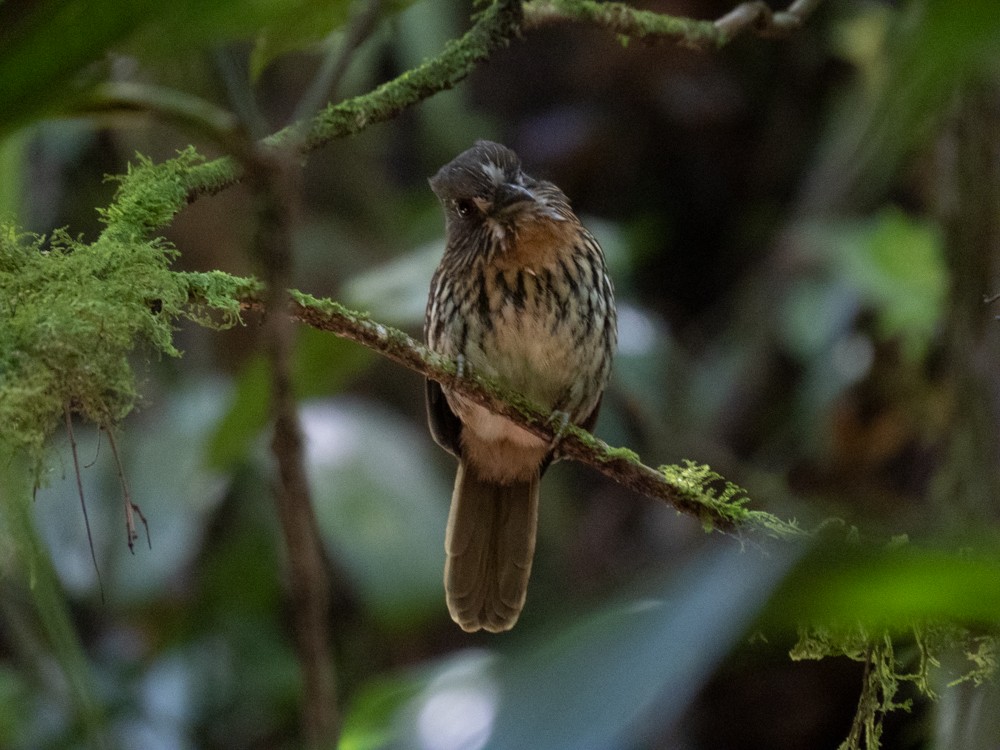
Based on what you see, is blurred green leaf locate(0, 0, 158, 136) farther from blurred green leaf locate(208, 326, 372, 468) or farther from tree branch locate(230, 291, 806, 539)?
blurred green leaf locate(208, 326, 372, 468)

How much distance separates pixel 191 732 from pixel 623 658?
9.72 feet

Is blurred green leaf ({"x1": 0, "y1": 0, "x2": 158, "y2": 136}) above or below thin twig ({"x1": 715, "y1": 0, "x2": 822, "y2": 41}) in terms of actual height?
below

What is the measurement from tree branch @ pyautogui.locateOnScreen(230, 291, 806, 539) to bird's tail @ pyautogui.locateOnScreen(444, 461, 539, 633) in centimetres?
57

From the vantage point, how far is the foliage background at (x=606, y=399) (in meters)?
1.52

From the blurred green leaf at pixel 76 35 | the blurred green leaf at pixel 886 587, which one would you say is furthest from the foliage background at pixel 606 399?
the blurred green leaf at pixel 886 587

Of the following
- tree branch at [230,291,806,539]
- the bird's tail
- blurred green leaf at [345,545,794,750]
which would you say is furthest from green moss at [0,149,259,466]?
the bird's tail

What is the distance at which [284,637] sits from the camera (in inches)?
149

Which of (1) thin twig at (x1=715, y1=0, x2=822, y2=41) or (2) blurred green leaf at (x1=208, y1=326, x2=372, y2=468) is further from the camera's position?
(2) blurred green leaf at (x1=208, y1=326, x2=372, y2=468)

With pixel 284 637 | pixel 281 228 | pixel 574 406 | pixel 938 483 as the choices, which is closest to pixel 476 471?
pixel 574 406

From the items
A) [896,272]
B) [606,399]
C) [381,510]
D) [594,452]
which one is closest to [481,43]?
[594,452]

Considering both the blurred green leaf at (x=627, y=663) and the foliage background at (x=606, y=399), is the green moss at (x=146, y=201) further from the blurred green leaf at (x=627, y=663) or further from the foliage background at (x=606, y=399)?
the blurred green leaf at (x=627, y=663)

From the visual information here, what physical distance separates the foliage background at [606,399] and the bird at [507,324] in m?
0.25

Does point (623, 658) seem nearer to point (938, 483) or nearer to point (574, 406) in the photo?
point (574, 406)

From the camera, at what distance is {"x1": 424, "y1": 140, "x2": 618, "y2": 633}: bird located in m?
2.49
